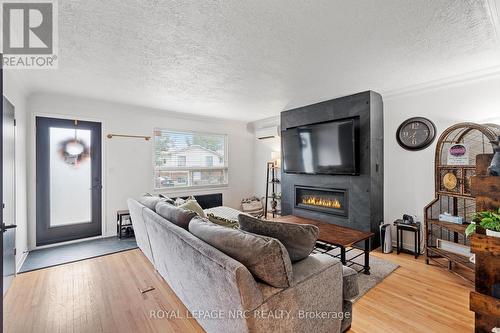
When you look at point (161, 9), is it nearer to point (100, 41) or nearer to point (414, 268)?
point (100, 41)

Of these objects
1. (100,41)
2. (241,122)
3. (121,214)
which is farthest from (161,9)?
(241,122)

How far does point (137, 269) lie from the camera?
9.70ft

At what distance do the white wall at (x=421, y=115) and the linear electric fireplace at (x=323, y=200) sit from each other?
0.66 meters

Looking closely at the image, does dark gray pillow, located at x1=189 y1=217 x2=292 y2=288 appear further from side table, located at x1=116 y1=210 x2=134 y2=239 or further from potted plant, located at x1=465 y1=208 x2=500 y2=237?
side table, located at x1=116 y1=210 x2=134 y2=239

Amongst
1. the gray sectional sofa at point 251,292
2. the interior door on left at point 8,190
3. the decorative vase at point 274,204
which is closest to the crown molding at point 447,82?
the gray sectional sofa at point 251,292

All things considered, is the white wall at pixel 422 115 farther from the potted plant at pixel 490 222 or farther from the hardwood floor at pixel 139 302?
the potted plant at pixel 490 222

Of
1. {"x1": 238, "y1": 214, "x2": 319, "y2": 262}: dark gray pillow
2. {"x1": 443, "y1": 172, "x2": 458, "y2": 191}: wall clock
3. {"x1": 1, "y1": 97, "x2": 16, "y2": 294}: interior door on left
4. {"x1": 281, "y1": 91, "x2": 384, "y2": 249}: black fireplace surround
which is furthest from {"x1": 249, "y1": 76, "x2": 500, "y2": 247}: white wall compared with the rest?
{"x1": 1, "y1": 97, "x2": 16, "y2": 294}: interior door on left

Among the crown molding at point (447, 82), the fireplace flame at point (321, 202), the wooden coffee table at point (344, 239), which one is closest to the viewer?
the wooden coffee table at point (344, 239)

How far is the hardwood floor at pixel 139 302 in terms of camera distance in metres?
1.93

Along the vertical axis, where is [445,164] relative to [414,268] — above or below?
above

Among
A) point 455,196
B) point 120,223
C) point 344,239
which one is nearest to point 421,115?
point 455,196

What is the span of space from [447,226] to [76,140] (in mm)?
5608

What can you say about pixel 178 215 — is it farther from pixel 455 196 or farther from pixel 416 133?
pixel 416 133

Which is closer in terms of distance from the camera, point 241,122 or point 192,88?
point 192,88
